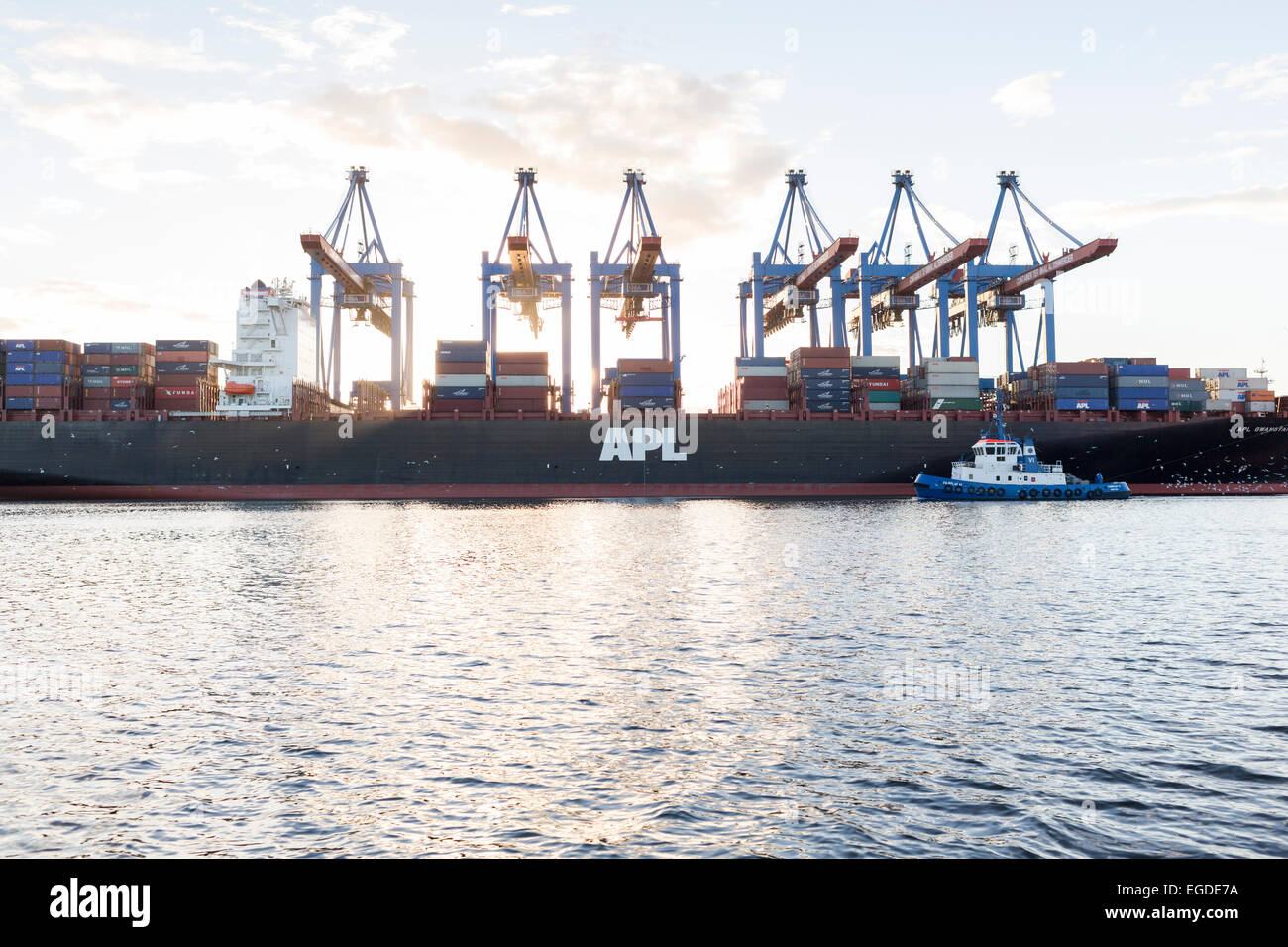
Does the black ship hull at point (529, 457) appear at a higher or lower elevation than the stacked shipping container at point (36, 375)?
lower

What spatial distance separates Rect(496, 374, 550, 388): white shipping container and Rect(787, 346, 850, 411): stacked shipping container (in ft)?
68.5

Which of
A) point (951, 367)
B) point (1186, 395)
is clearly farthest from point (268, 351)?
point (1186, 395)

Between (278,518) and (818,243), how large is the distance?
56.2 metres

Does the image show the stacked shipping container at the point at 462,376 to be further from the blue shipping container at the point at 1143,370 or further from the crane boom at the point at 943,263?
the blue shipping container at the point at 1143,370

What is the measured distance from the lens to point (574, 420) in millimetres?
66125

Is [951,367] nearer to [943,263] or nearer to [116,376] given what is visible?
[943,263]

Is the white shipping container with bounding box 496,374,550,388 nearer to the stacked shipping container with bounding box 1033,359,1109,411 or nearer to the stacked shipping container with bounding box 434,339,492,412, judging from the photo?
the stacked shipping container with bounding box 434,339,492,412

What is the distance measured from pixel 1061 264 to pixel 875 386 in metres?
17.5

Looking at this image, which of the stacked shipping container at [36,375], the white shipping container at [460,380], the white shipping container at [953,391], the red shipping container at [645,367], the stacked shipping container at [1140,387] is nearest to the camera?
the stacked shipping container at [36,375]

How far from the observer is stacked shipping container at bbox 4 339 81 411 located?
64.9 meters

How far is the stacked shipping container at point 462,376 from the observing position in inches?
2640

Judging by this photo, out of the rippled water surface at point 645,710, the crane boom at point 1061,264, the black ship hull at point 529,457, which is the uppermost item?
the crane boom at point 1061,264

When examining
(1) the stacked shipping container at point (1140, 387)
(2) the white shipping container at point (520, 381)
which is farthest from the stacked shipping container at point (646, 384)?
(1) the stacked shipping container at point (1140, 387)

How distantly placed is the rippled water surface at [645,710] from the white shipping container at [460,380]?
1697 inches
